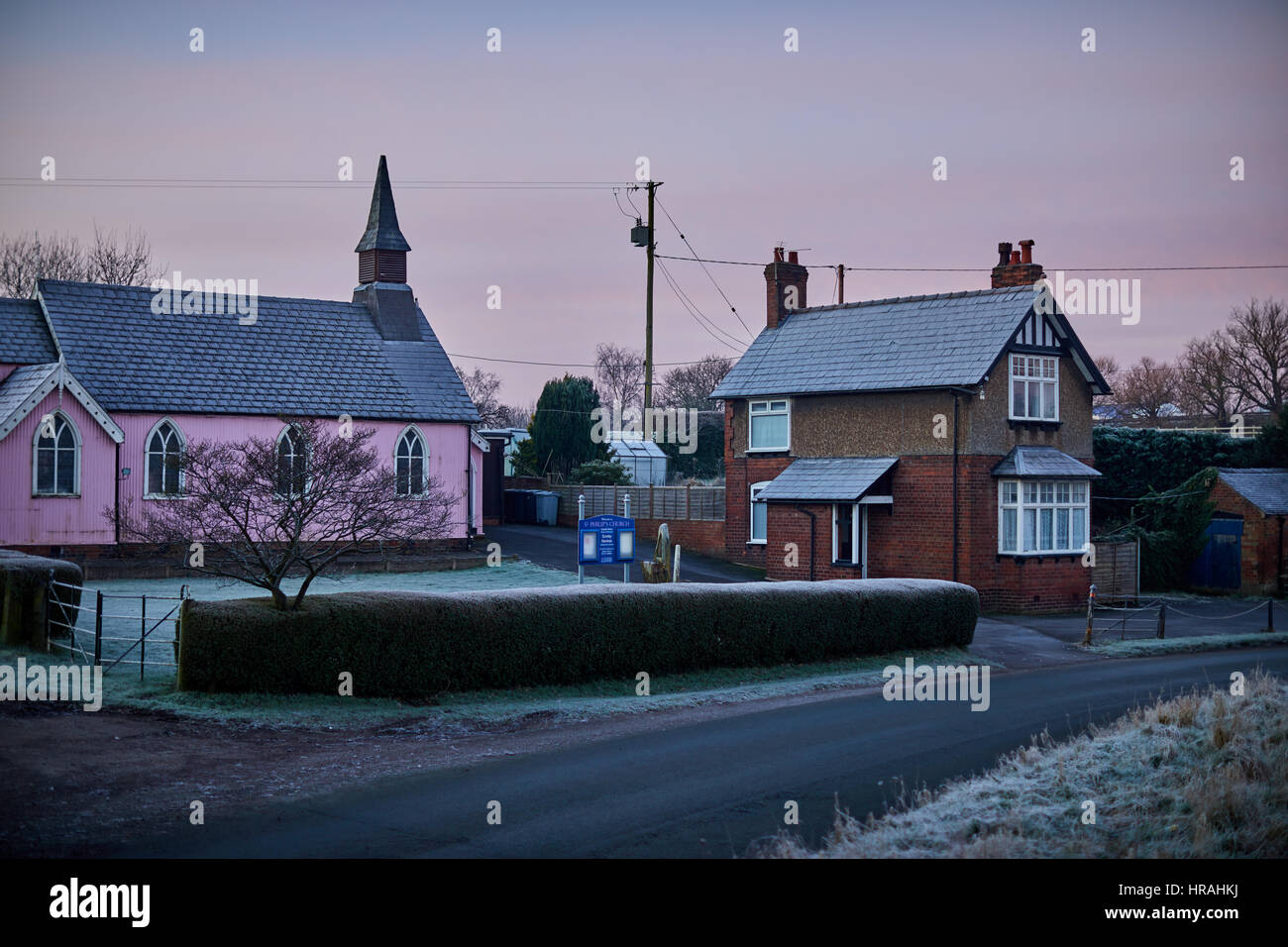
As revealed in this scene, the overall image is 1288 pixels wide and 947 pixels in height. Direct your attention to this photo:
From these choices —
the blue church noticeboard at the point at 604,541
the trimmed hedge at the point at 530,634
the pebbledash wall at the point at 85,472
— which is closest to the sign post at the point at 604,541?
the blue church noticeboard at the point at 604,541

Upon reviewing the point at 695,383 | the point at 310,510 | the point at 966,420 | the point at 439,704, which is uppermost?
the point at 695,383

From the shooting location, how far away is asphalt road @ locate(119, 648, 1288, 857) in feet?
31.4

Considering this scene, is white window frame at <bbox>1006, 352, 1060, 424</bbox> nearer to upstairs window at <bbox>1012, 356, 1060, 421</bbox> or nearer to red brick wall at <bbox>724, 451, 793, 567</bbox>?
upstairs window at <bbox>1012, 356, 1060, 421</bbox>

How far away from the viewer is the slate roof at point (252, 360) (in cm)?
3444

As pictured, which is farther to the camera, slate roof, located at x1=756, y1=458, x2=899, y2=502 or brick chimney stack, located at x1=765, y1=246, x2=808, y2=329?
brick chimney stack, located at x1=765, y1=246, x2=808, y2=329

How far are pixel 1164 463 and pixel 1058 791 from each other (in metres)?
33.9

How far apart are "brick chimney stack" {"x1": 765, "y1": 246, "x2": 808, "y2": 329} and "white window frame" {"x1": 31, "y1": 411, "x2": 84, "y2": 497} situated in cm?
2192

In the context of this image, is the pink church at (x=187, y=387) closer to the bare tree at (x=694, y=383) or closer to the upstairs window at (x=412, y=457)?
the upstairs window at (x=412, y=457)

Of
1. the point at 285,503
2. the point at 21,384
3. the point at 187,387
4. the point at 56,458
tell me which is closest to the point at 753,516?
the point at 187,387

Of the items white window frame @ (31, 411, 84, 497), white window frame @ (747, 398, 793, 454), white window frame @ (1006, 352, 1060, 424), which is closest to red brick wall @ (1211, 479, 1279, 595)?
white window frame @ (1006, 352, 1060, 424)

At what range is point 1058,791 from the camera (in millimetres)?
10578

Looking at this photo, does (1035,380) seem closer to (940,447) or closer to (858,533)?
(940,447)
